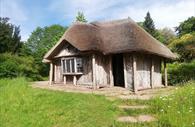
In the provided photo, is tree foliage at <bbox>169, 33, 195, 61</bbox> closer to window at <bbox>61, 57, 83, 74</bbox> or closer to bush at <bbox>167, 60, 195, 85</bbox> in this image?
bush at <bbox>167, 60, 195, 85</bbox>

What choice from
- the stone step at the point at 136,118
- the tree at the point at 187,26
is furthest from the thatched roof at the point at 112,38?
the tree at the point at 187,26

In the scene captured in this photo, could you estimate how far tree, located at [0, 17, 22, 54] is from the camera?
1612 inches

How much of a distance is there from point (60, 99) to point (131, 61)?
23.4 ft

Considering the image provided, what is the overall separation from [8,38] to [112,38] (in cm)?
2451

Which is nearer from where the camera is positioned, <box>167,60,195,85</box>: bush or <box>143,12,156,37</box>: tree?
<box>167,60,195,85</box>: bush

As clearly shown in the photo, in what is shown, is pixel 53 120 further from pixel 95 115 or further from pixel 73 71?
pixel 73 71

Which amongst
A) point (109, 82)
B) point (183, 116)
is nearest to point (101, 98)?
point (183, 116)

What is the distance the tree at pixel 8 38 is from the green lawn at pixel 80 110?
90.3 ft

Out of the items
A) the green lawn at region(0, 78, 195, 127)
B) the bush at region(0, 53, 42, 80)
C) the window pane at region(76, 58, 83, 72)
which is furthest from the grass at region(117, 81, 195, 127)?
the bush at region(0, 53, 42, 80)

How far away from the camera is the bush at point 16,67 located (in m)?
30.1

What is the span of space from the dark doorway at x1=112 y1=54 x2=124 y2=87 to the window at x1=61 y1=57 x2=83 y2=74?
277 cm

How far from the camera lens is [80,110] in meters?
11.9

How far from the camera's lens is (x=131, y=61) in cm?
1942

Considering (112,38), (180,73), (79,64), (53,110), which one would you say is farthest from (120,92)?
(180,73)
